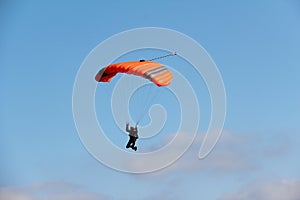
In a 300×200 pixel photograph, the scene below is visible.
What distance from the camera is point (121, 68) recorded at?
50.5 meters

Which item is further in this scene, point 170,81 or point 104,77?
point 104,77

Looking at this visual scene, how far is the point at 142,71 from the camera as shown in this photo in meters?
49.2

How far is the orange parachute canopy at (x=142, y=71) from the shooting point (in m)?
48.4

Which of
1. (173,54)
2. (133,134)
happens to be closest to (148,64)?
(173,54)

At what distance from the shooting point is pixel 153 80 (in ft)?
157

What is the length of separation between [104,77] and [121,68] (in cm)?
233

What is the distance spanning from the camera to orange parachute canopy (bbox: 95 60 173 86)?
4844 cm

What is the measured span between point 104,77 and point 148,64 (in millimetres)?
3648

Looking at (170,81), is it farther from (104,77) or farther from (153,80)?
(104,77)

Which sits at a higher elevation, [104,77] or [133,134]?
[104,77]

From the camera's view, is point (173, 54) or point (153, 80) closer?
point (153, 80)

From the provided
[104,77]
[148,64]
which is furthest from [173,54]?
[104,77]

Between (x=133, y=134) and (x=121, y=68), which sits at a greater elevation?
(x=121, y=68)

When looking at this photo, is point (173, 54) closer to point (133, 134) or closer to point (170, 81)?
point (170, 81)
